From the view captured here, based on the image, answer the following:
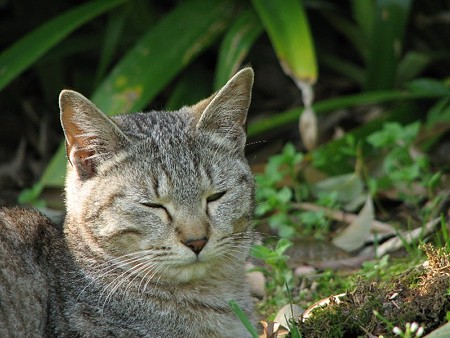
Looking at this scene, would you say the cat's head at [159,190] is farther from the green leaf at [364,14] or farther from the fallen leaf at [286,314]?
the green leaf at [364,14]

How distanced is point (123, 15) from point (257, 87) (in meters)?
1.63

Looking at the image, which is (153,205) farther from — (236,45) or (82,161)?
(236,45)

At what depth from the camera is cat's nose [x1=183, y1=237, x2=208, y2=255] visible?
4.08m

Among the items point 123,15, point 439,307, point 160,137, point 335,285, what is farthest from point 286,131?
point 439,307

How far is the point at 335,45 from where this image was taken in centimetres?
817

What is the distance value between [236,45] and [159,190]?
2.59 m

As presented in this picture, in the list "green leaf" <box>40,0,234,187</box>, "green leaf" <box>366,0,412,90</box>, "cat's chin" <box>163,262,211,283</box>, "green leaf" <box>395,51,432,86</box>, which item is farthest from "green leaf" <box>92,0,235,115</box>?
"cat's chin" <box>163,262,211,283</box>

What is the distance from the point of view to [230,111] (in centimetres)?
456

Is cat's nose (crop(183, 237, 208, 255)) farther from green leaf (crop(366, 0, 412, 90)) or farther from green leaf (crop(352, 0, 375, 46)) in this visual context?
green leaf (crop(352, 0, 375, 46))

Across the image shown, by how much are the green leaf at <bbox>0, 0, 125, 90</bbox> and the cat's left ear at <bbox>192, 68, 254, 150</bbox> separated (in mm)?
2210

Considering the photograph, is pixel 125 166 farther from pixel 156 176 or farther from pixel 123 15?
pixel 123 15


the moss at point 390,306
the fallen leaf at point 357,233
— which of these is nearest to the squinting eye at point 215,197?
the moss at point 390,306

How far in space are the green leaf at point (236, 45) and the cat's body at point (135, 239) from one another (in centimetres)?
199

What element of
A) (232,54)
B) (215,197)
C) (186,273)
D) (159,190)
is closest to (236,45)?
(232,54)
